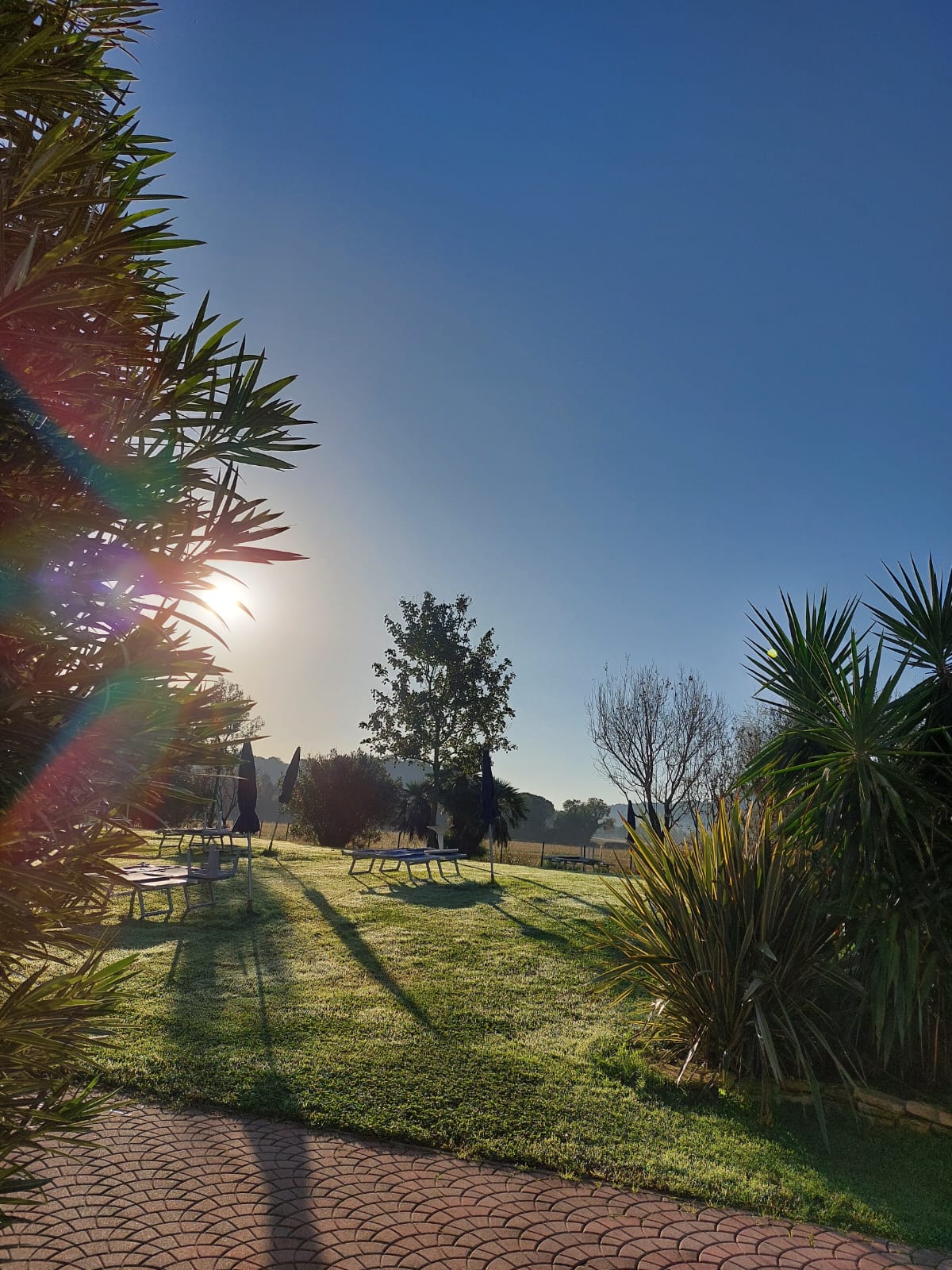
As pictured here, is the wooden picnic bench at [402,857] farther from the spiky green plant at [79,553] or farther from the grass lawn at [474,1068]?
the spiky green plant at [79,553]

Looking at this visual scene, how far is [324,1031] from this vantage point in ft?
20.8

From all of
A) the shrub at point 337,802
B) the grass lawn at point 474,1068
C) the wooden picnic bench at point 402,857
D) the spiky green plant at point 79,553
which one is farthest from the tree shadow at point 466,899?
the shrub at point 337,802

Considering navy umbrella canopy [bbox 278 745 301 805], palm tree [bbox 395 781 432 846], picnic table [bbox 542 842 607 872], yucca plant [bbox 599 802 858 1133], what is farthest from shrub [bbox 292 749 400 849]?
yucca plant [bbox 599 802 858 1133]

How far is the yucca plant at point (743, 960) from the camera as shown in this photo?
17.9 ft

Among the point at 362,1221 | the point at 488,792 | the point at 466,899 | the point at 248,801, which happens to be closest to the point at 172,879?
the point at 248,801

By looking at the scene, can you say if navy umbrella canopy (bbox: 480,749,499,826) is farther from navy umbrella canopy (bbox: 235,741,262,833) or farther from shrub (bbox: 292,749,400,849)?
shrub (bbox: 292,749,400,849)

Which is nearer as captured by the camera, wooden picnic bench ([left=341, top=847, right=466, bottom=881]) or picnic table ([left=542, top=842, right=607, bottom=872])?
wooden picnic bench ([left=341, top=847, right=466, bottom=881])

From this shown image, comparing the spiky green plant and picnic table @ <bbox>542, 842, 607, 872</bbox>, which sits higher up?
the spiky green plant

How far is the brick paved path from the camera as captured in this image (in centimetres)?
330

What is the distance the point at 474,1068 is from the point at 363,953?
3.65 meters

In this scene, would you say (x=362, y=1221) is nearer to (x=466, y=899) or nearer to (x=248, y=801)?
(x=466, y=899)

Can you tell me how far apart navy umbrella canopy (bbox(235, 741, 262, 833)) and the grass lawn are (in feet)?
11.3

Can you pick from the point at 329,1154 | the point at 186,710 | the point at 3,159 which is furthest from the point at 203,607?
the point at 329,1154

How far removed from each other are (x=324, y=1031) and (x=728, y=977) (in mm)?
3211
